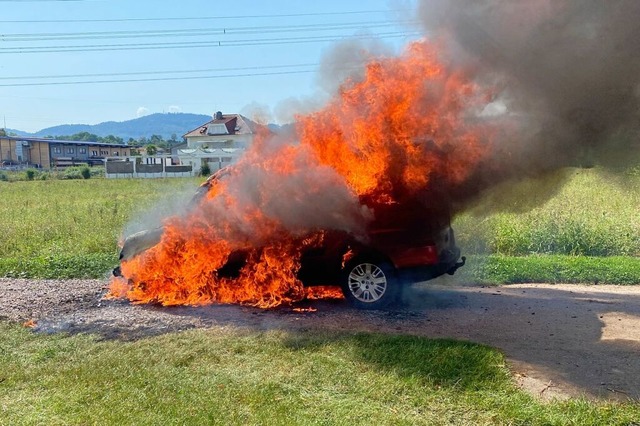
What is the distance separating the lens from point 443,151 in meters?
7.43

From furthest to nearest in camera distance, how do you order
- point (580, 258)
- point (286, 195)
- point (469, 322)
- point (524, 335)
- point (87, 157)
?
1. point (87, 157)
2. point (580, 258)
3. point (286, 195)
4. point (469, 322)
5. point (524, 335)

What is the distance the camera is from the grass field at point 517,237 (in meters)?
8.69

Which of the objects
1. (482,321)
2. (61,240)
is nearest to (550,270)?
(482,321)

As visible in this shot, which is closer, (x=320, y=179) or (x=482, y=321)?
(x=482, y=321)

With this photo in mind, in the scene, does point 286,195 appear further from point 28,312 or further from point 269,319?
point 28,312

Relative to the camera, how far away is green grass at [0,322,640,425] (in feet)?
14.8

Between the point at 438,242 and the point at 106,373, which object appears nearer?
the point at 106,373

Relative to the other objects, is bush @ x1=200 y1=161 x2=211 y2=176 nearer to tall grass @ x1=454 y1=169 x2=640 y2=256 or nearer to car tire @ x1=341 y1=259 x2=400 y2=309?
tall grass @ x1=454 y1=169 x2=640 y2=256

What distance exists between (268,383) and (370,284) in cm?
287

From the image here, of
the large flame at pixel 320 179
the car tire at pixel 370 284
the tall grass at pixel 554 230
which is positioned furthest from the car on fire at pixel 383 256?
the tall grass at pixel 554 230

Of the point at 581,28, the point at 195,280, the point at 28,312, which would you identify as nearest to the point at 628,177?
the point at 581,28

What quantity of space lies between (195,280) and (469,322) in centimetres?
401

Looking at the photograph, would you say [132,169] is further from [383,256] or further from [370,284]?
[383,256]

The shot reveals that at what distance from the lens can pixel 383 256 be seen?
24.8ft
